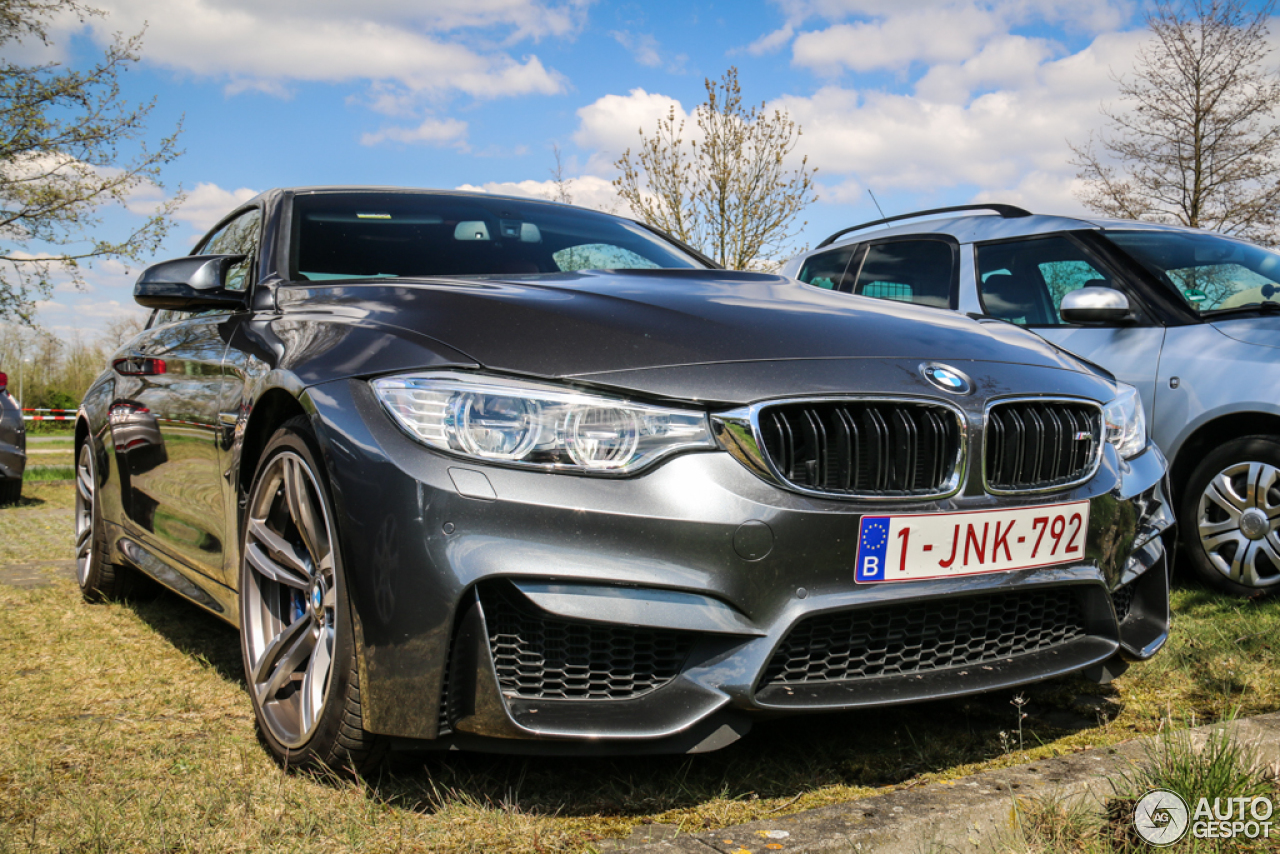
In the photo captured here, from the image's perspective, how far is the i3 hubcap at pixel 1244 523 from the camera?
3.96 metres

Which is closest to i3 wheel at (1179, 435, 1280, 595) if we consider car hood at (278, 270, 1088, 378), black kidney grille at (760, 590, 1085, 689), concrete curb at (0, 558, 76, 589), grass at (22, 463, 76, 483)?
car hood at (278, 270, 1088, 378)

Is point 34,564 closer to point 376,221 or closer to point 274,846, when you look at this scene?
point 376,221

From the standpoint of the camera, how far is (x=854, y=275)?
597 cm

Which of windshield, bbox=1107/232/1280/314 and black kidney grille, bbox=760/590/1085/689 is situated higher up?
windshield, bbox=1107/232/1280/314

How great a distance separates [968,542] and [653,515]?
705 millimetres

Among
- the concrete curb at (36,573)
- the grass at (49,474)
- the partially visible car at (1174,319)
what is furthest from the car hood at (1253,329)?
the grass at (49,474)

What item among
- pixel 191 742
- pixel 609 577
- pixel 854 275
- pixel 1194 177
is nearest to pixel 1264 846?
pixel 609 577

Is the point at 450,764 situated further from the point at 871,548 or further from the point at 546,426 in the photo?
the point at 871,548

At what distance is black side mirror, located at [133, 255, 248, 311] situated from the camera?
3.07 metres

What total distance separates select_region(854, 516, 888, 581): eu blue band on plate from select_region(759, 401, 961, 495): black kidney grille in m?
0.07

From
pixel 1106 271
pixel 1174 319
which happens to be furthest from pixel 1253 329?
pixel 1106 271

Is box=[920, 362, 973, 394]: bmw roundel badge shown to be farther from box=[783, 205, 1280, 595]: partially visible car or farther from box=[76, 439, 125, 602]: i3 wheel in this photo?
box=[76, 439, 125, 602]: i3 wheel

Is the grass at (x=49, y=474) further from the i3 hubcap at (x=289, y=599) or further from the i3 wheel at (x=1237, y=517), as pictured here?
the i3 wheel at (x=1237, y=517)

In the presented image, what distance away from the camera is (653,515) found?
192cm
